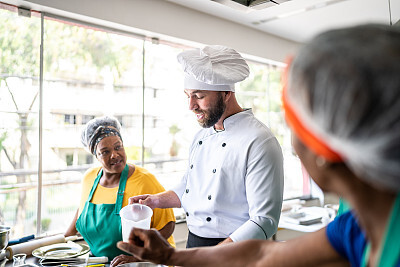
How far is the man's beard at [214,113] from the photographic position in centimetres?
184

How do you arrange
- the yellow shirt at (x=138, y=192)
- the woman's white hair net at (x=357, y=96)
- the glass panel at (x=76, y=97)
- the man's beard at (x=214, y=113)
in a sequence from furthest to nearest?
the glass panel at (x=76, y=97)
the yellow shirt at (x=138, y=192)
the man's beard at (x=214, y=113)
the woman's white hair net at (x=357, y=96)

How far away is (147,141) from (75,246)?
1629 mm

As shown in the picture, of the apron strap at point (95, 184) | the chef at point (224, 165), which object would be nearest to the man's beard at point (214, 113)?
the chef at point (224, 165)

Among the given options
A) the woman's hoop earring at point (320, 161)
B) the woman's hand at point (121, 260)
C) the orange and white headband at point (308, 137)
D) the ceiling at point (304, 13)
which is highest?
the ceiling at point (304, 13)

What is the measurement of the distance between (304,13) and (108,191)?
280 cm

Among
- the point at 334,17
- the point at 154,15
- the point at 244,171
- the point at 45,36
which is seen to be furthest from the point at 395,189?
the point at 334,17

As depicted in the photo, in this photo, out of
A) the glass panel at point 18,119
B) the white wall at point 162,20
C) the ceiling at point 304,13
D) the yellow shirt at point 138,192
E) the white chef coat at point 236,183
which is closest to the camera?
the white chef coat at point 236,183

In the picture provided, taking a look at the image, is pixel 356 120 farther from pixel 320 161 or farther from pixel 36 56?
pixel 36 56

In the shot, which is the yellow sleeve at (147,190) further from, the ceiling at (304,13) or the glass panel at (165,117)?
the ceiling at (304,13)

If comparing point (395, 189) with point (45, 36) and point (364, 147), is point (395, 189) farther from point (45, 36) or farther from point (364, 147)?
point (45, 36)

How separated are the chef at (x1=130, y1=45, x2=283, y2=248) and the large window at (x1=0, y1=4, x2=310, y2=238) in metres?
1.43

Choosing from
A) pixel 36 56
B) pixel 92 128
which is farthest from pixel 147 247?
pixel 36 56

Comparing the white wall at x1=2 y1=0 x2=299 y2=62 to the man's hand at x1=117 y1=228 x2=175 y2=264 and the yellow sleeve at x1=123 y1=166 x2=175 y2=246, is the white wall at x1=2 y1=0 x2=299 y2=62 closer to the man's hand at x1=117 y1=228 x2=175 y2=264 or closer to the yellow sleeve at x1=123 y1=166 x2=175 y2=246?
the yellow sleeve at x1=123 y1=166 x2=175 y2=246

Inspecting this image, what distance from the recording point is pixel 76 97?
10.2 feet
